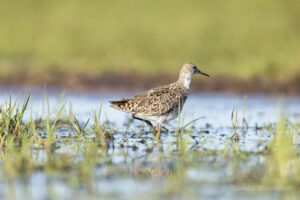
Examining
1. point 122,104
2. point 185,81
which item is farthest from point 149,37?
point 122,104

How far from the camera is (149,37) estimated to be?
20719 millimetres

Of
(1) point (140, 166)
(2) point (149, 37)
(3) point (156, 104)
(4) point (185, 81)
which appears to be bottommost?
(1) point (140, 166)

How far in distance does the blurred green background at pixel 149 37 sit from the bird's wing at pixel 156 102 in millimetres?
5896

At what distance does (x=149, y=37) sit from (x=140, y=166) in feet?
44.7

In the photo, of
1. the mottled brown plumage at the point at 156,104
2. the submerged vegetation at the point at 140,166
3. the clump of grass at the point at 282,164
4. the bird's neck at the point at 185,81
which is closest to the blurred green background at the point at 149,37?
the bird's neck at the point at 185,81

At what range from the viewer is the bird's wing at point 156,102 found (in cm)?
1009

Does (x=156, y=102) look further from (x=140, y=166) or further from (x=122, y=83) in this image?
(x=122, y=83)

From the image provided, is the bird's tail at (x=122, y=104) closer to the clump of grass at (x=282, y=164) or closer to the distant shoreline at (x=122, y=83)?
the clump of grass at (x=282, y=164)

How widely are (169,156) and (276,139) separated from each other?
1451 mm

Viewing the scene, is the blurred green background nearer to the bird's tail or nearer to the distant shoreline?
the distant shoreline

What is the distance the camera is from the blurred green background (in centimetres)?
1709

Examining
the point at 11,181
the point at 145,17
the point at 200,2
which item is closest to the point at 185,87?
the point at 11,181

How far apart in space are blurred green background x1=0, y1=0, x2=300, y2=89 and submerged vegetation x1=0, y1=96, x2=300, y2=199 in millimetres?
7801

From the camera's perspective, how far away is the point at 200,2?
25.2 meters
